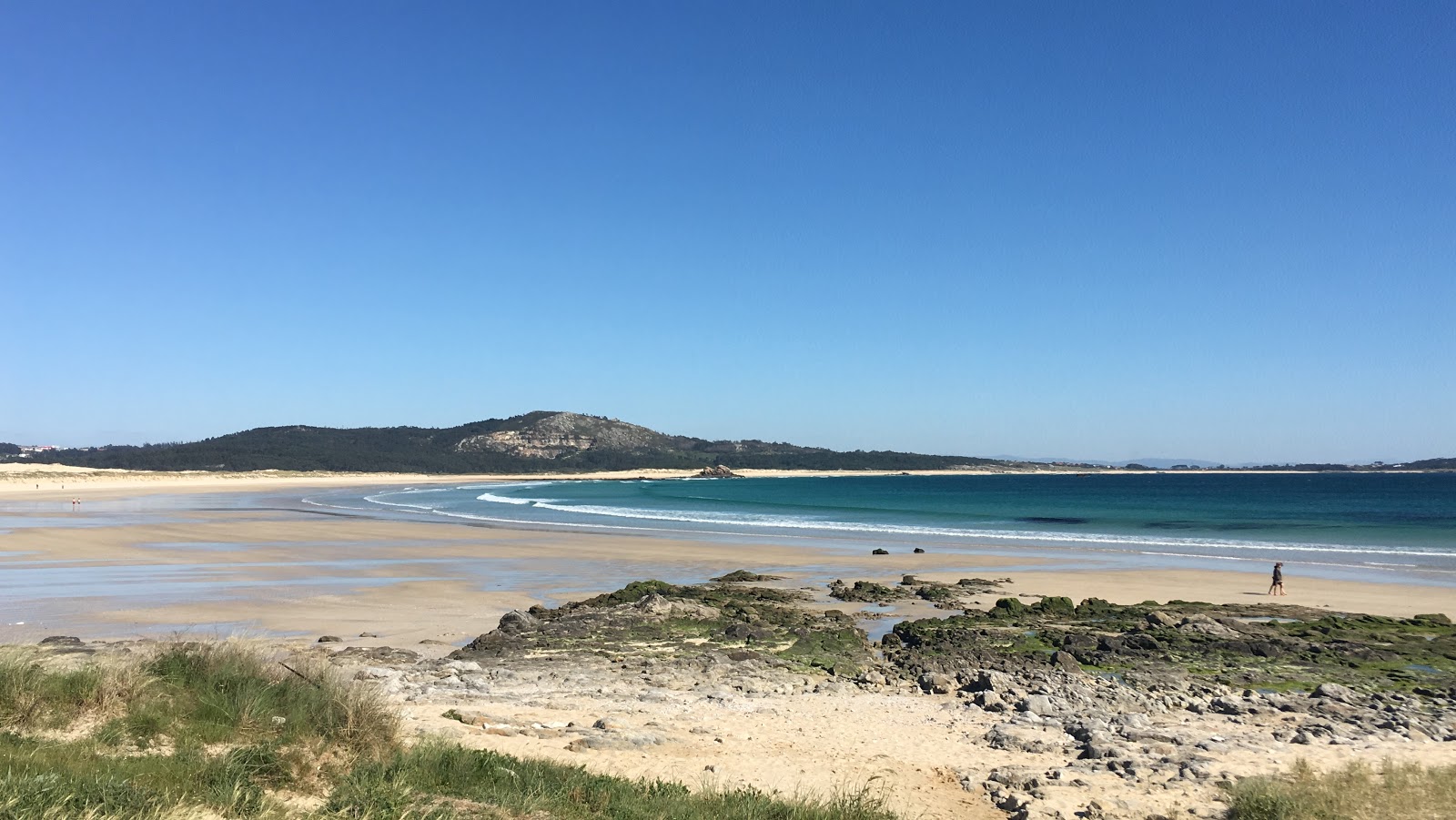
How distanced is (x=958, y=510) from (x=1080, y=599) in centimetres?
4307

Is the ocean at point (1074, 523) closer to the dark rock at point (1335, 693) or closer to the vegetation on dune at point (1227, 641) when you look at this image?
the vegetation on dune at point (1227, 641)

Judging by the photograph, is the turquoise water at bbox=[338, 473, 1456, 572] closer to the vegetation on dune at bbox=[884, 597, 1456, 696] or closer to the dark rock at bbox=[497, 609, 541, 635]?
the vegetation on dune at bbox=[884, 597, 1456, 696]

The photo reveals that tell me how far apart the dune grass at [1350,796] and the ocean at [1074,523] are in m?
23.8

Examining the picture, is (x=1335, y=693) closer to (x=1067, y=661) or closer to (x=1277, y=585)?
(x=1067, y=661)

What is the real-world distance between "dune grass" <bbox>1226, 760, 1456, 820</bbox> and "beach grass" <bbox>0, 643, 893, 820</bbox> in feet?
10.9

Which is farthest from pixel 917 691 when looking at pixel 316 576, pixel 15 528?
pixel 15 528

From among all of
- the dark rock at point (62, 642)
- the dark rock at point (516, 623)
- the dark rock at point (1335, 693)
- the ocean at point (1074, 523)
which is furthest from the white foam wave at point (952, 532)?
the dark rock at point (62, 642)

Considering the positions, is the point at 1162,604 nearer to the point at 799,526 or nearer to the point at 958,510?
the point at 799,526

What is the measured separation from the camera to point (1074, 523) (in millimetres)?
52750

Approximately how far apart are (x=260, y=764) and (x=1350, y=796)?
9.24 meters

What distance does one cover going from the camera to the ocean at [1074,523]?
35.3 m

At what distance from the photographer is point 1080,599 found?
22.9 metres

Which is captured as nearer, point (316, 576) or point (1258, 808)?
point (1258, 808)

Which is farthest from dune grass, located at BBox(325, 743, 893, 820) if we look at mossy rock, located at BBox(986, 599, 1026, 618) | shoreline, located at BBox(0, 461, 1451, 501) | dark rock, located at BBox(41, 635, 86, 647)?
shoreline, located at BBox(0, 461, 1451, 501)
